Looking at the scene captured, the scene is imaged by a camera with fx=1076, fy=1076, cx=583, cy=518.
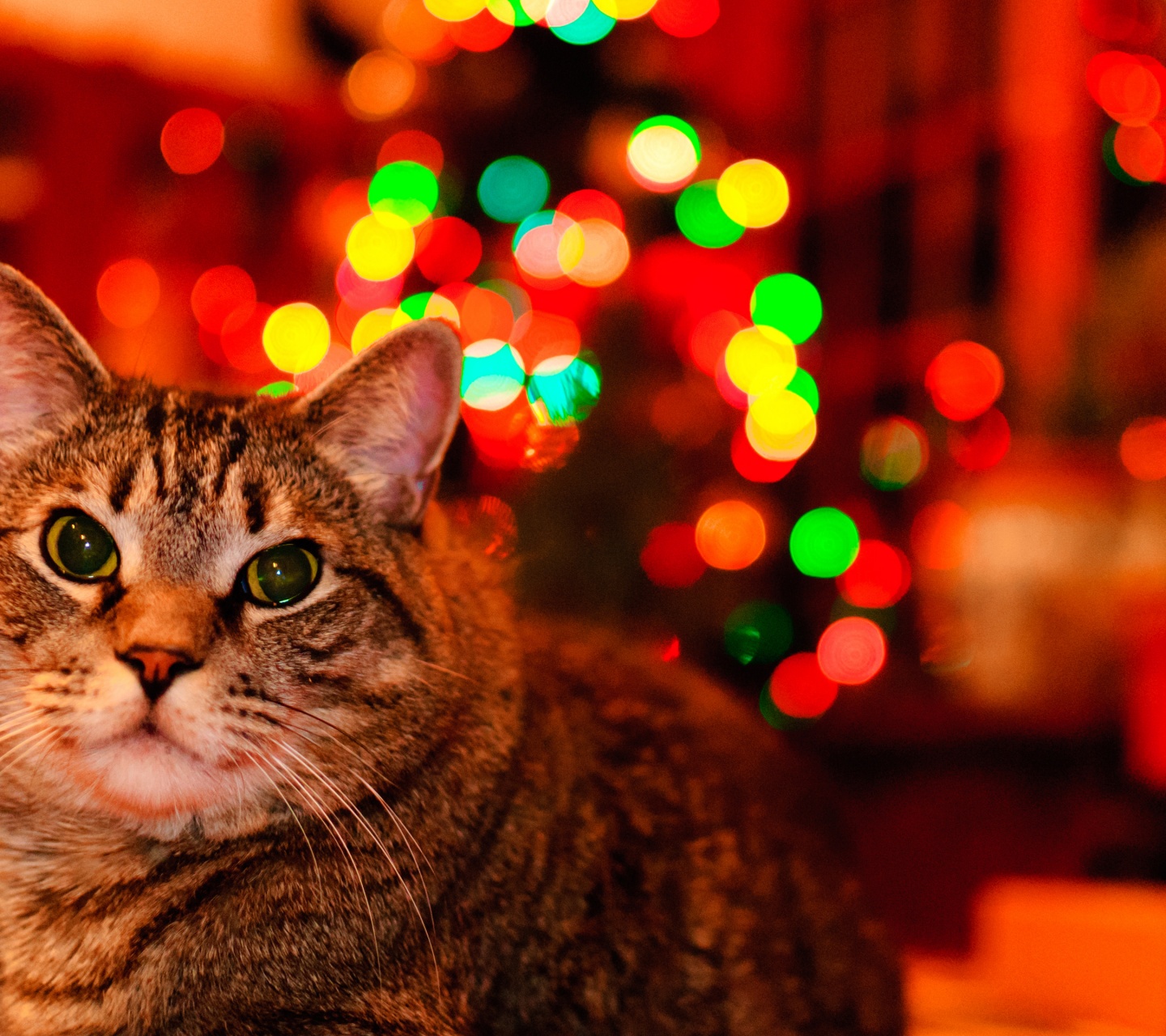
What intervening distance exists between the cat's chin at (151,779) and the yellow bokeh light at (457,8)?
7.33 feet

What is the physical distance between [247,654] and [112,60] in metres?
2.76

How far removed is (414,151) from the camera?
104 inches

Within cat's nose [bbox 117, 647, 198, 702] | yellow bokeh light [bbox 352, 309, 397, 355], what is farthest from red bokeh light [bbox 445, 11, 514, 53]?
cat's nose [bbox 117, 647, 198, 702]

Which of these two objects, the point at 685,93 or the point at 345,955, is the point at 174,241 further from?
the point at 345,955

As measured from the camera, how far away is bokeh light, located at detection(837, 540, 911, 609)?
270cm

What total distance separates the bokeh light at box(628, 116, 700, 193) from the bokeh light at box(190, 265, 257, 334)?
1.21 metres

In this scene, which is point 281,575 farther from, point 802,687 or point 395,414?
point 802,687

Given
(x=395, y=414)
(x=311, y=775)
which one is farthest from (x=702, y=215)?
(x=311, y=775)

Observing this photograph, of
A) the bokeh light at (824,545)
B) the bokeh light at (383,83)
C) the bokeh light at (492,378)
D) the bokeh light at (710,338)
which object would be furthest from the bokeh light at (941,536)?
the bokeh light at (383,83)

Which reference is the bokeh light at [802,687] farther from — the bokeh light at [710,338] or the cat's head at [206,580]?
the cat's head at [206,580]

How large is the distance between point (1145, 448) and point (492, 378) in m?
1.53

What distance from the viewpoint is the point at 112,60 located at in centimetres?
300

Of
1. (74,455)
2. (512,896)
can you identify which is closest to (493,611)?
(512,896)

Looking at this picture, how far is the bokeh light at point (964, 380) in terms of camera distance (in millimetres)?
2949
